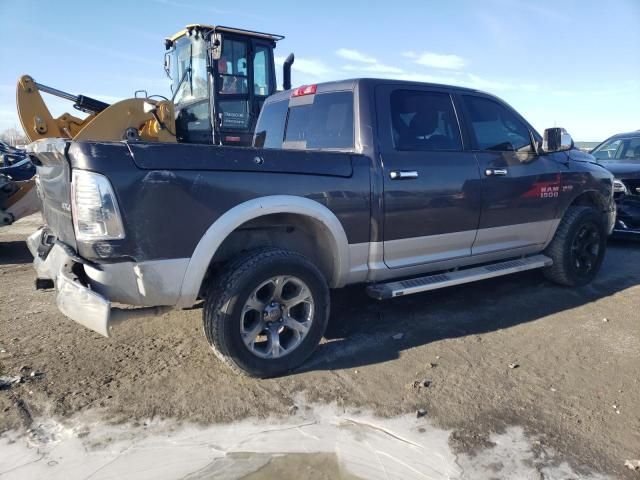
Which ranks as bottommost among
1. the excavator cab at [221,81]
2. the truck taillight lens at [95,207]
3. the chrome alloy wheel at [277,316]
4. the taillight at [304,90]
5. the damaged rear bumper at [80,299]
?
the chrome alloy wheel at [277,316]

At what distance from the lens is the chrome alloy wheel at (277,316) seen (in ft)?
10.9

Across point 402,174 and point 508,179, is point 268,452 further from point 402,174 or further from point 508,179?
point 508,179

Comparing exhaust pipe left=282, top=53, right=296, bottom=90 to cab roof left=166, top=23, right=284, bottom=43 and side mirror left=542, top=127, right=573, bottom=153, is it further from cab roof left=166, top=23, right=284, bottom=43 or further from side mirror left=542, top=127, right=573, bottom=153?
side mirror left=542, top=127, right=573, bottom=153

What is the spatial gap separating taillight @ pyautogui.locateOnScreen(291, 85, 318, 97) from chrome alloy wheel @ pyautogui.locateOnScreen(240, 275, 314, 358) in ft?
6.21

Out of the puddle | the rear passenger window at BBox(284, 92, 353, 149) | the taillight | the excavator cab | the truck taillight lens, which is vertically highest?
the excavator cab

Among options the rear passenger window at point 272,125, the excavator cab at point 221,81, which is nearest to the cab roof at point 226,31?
the excavator cab at point 221,81

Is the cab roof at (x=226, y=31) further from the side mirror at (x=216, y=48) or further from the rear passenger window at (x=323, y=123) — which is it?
the rear passenger window at (x=323, y=123)

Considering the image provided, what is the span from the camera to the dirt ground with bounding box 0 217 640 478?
294 centimetres

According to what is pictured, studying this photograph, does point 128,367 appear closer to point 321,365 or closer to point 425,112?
point 321,365

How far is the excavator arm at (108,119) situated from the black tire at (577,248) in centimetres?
611

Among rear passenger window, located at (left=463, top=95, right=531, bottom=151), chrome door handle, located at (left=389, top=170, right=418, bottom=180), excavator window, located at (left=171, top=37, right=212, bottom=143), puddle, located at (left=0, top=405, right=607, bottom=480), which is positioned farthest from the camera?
excavator window, located at (left=171, top=37, right=212, bottom=143)

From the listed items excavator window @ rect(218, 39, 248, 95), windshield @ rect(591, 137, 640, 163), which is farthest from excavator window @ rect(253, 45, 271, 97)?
windshield @ rect(591, 137, 640, 163)

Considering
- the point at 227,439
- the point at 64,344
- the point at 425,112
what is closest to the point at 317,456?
the point at 227,439

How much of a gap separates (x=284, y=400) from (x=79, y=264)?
1527 mm
